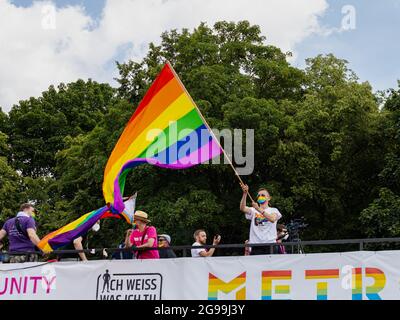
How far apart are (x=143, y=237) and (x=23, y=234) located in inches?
89.6

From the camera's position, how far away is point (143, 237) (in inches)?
404

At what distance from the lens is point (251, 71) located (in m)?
32.4

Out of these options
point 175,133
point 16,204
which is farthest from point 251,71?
point 175,133

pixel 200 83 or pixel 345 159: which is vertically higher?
pixel 200 83

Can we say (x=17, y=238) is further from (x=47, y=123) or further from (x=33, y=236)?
(x=47, y=123)

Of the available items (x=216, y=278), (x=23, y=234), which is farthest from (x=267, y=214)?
(x=23, y=234)

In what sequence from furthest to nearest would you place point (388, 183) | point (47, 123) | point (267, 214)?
1. point (47, 123)
2. point (388, 183)
3. point (267, 214)

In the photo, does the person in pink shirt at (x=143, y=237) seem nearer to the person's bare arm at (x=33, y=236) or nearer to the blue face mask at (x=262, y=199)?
the person's bare arm at (x=33, y=236)

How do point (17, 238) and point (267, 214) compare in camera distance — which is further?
point (17, 238)

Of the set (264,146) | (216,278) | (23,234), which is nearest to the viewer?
(216,278)
